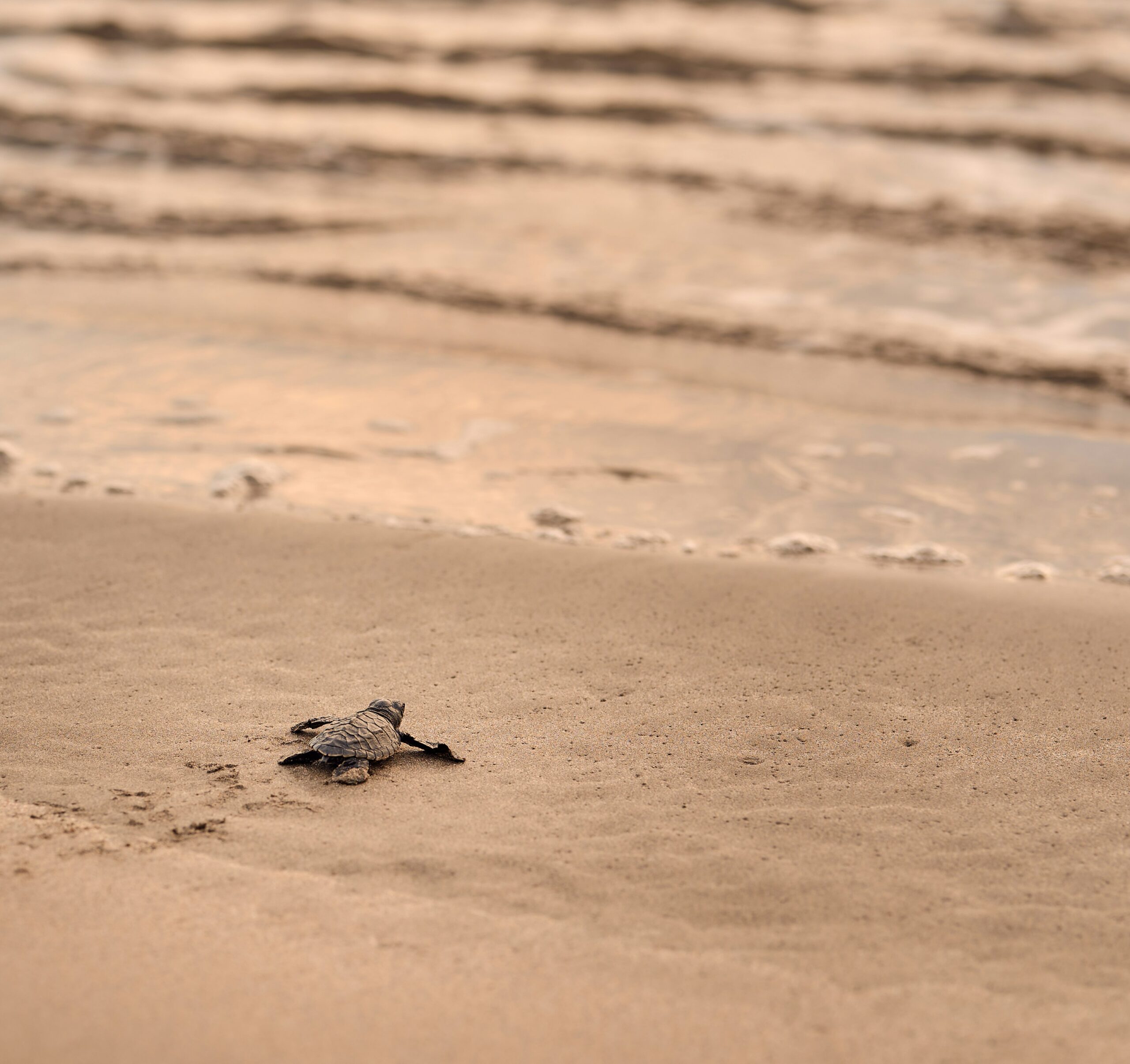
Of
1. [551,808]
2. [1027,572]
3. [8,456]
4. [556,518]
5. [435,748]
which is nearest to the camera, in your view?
[551,808]

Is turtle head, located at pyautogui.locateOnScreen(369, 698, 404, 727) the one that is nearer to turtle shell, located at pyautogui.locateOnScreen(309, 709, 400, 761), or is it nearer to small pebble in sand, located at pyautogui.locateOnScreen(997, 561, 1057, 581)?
turtle shell, located at pyautogui.locateOnScreen(309, 709, 400, 761)

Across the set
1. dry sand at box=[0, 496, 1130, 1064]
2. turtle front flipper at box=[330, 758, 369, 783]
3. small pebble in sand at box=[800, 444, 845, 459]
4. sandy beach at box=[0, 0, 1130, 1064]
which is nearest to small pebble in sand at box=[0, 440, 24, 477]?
sandy beach at box=[0, 0, 1130, 1064]

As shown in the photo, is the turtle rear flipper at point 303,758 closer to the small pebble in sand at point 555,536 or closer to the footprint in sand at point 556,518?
the small pebble in sand at point 555,536

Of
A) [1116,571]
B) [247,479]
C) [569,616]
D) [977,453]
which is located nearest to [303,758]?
[569,616]

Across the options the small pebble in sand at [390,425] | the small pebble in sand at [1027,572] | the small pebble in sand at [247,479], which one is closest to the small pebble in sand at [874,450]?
the small pebble in sand at [1027,572]

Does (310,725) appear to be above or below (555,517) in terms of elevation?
below

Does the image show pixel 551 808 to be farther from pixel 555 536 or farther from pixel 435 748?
pixel 555 536
